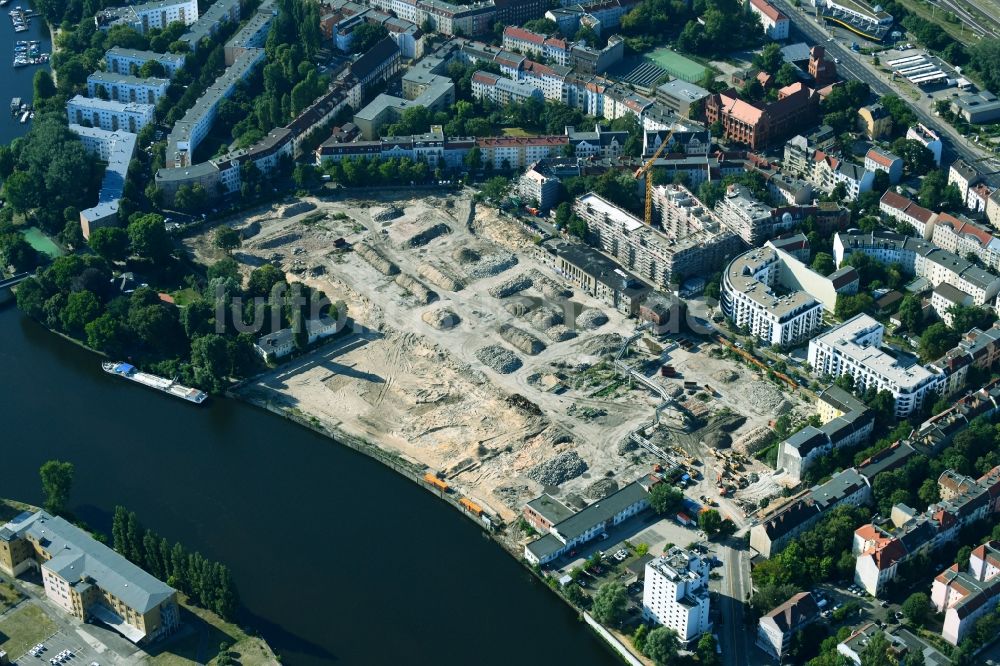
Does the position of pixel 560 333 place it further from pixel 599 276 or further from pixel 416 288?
pixel 416 288

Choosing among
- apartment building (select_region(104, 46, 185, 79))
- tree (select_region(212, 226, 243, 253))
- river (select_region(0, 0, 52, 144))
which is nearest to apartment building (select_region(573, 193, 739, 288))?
tree (select_region(212, 226, 243, 253))

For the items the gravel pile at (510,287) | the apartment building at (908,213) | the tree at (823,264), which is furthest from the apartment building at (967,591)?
the gravel pile at (510,287)

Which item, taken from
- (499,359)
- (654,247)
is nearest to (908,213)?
(654,247)

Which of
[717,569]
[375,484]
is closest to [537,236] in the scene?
[375,484]

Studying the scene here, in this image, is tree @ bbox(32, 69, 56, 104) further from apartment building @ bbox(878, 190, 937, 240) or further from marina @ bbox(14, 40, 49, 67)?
apartment building @ bbox(878, 190, 937, 240)

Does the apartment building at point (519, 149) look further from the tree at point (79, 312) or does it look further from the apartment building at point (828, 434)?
the apartment building at point (828, 434)

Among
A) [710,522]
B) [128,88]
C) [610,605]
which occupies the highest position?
[128,88]
